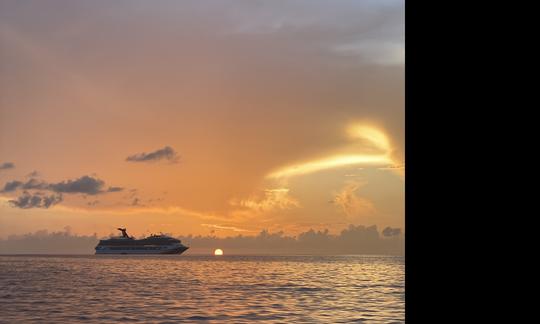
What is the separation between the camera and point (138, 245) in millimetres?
137125

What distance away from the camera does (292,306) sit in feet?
98.4

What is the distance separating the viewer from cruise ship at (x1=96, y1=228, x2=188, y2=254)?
136 m

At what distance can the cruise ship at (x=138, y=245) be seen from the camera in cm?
13625
